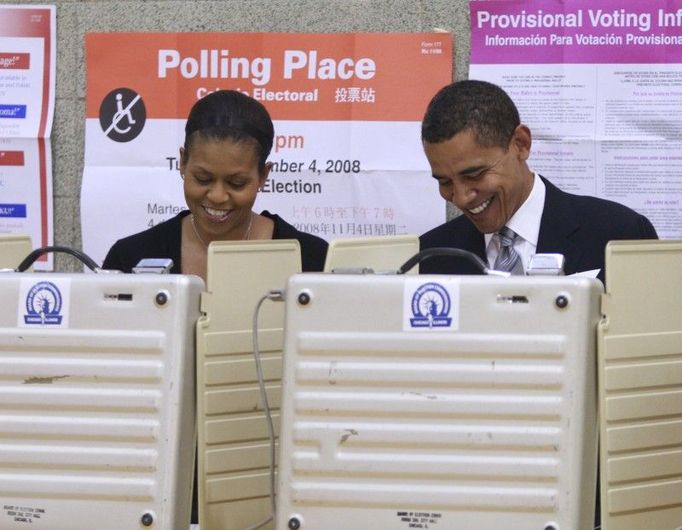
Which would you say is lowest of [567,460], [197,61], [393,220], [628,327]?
[567,460]

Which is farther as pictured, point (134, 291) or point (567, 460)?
point (134, 291)

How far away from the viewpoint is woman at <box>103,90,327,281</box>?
2.36 metres

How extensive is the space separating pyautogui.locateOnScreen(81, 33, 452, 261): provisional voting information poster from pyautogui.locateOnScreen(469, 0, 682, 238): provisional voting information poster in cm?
18

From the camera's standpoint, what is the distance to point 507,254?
2320 millimetres

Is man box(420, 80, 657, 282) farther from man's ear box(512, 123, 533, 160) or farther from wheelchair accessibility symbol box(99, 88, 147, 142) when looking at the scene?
wheelchair accessibility symbol box(99, 88, 147, 142)

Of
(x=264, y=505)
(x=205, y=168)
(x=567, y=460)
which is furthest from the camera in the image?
(x=205, y=168)

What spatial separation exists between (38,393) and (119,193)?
177 centimetres

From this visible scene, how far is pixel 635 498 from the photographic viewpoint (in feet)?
5.11

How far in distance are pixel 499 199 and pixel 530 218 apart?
0.25ft

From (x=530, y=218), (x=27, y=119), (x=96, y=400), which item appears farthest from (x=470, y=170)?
(x=27, y=119)

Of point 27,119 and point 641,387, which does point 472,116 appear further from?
point 27,119

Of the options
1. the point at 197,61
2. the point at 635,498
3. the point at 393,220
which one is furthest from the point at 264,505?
the point at 197,61

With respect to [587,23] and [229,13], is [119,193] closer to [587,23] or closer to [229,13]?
[229,13]

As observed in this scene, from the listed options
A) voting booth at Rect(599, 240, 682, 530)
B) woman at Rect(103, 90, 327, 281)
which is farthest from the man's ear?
voting booth at Rect(599, 240, 682, 530)
